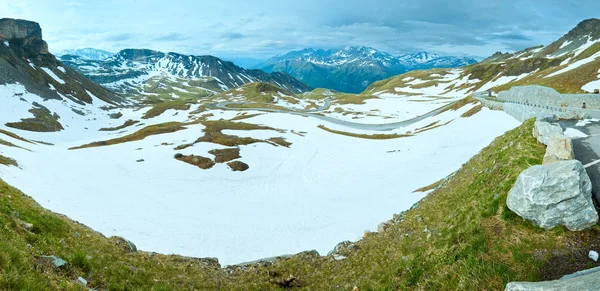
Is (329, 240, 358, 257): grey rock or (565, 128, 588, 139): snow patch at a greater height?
(565, 128, 588, 139): snow patch

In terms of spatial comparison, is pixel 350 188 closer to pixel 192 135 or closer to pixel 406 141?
pixel 406 141

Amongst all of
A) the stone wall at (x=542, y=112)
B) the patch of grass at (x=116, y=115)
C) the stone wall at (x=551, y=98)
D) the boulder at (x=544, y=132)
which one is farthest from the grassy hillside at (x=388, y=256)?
the patch of grass at (x=116, y=115)

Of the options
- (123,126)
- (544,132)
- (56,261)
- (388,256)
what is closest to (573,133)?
(544,132)

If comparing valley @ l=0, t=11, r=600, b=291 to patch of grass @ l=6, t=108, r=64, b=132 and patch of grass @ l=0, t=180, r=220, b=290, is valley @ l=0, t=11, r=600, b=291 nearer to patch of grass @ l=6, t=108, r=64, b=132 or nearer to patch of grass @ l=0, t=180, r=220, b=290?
patch of grass @ l=0, t=180, r=220, b=290

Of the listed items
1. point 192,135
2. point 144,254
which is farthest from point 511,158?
point 192,135

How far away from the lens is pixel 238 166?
50.9 metres

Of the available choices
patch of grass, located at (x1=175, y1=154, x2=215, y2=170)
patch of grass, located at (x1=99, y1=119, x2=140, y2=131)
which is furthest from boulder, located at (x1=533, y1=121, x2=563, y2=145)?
patch of grass, located at (x1=99, y1=119, x2=140, y2=131)

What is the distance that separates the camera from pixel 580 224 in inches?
373

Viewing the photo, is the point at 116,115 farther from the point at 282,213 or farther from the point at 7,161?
the point at 282,213

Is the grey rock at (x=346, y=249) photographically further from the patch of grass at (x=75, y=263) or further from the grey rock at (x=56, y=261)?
the grey rock at (x=56, y=261)

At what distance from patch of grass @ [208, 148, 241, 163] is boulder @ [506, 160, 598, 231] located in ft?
157

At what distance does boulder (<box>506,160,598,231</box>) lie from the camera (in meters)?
9.55

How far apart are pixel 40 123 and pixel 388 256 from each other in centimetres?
15730

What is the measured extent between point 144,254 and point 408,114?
139 meters
